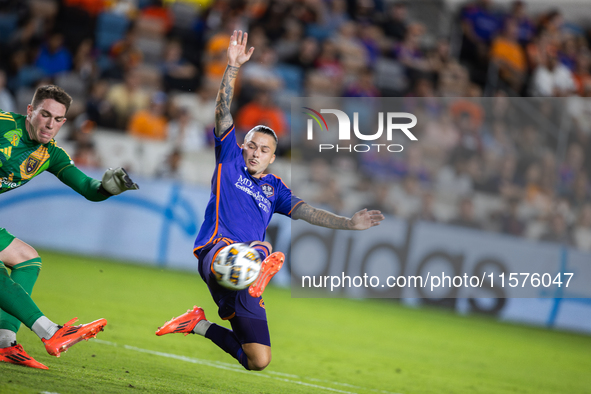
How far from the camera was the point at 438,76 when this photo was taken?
16.3 meters

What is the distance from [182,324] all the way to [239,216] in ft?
3.69

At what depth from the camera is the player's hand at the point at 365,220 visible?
5.16 m

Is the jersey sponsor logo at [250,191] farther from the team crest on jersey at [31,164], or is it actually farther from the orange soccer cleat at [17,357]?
the orange soccer cleat at [17,357]

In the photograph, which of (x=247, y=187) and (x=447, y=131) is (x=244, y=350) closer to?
(x=247, y=187)

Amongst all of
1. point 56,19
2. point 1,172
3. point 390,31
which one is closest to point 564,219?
point 390,31

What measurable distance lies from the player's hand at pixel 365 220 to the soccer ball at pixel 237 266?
1.00 m

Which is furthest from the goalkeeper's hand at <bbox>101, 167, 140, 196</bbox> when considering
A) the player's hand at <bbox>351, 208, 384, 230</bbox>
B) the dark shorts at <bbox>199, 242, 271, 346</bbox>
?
the player's hand at <bbox>351, 208, 384, 230</bbox>

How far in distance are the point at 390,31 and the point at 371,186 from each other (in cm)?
712

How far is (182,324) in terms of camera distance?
537cm

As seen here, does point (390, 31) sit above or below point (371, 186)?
above

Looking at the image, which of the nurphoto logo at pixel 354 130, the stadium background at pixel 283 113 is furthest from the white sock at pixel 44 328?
the nurphoto logo at pixel 354 130

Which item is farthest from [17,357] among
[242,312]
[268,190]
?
[268,190]

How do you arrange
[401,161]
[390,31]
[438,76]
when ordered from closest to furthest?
[401,161] → [438,76] → [390,31]

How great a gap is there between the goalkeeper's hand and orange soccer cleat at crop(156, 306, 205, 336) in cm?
124
